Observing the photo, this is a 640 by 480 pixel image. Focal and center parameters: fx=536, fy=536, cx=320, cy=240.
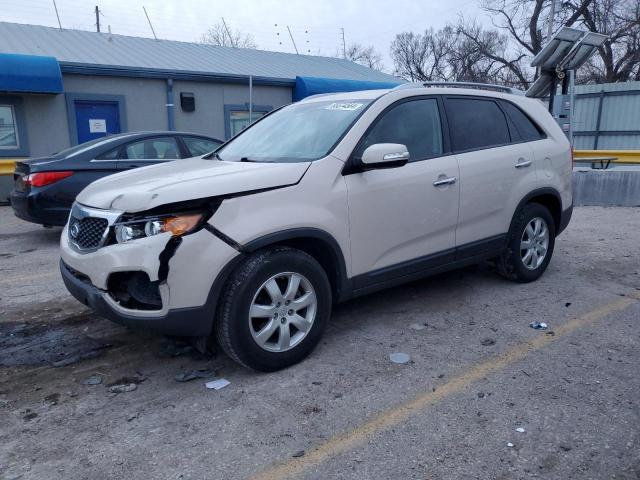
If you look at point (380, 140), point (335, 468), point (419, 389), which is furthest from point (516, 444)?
point (380, 140)

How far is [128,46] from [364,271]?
1521 cm

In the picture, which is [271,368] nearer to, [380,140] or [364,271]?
[364,271]

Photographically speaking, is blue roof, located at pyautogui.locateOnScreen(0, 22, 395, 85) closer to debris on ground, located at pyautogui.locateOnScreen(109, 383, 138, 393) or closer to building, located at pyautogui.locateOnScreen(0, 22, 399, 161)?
building, located at pyautogui.locateOnScreen(0, 22, 399, 161)

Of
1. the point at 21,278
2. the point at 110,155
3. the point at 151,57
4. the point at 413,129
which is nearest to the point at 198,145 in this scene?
the point at 110,155

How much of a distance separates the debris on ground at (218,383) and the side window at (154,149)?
5018mm

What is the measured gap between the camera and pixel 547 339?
4031 mm

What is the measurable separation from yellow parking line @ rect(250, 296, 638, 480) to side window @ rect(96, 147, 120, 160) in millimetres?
5816

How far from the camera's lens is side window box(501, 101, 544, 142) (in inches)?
201

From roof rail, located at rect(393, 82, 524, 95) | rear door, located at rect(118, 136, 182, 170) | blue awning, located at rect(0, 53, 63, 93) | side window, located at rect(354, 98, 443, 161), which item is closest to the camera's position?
side window, located at rect(354, 98, 443, 161)

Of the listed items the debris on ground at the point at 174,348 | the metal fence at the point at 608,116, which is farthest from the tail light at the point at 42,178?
the metal fence at the point at 608,116

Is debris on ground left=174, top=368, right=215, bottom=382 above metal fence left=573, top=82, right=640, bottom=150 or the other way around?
the other way around

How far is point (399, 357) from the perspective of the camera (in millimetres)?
3740

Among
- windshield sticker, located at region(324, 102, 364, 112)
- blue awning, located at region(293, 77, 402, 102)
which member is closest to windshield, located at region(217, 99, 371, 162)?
windshield sticker, located at region(324, 102, 364, 112)

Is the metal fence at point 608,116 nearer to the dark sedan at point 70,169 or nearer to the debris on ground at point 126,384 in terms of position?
the dark sedan at point 70,169
